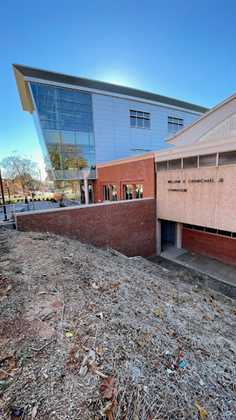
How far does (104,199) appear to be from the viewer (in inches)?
746

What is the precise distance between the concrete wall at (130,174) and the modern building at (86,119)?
194cm

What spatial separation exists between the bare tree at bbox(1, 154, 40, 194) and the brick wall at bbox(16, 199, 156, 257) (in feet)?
104

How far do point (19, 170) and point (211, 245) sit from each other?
3805 centimetres

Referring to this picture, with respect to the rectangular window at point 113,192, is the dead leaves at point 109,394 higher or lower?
lower

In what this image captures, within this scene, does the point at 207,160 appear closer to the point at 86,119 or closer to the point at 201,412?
the point at 201,412

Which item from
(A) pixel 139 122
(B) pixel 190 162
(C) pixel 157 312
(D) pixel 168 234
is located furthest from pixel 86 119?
(C) pixel 157 312

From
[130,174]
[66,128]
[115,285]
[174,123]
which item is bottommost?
[115,285]

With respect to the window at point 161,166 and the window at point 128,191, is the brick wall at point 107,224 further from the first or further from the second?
the window at point 128,191

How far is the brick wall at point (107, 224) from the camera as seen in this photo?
859cm

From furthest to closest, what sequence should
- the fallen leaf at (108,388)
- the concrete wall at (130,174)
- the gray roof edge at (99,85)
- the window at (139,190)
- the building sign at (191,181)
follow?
the gray roof edge at (99,85) < the window at (139,190) < the concrete wall at (130,174) < the building sign at (191,181) < the fallen leaf at (108,388)

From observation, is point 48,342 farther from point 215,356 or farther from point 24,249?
point 24,249

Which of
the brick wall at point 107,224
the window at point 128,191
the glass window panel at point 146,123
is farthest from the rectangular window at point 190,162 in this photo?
the glass window panel at point 146,123

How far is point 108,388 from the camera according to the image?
1895mm

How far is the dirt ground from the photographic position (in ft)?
5.83
